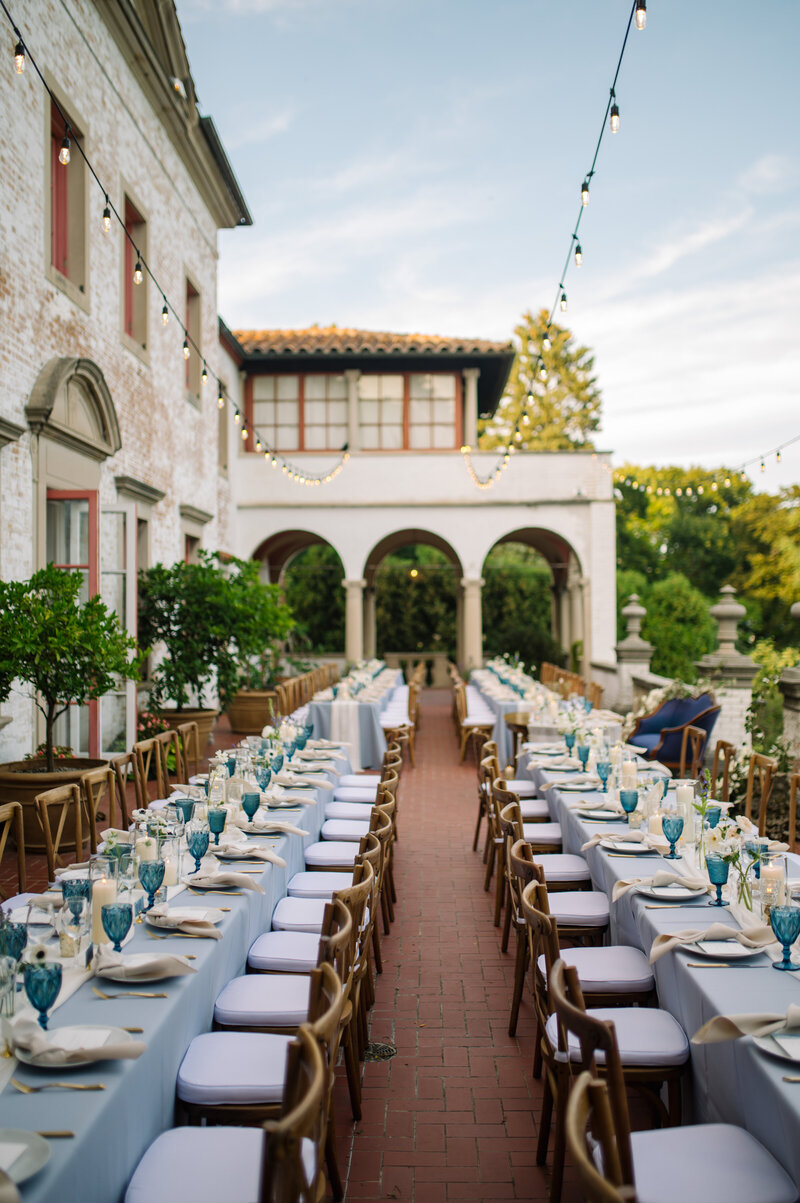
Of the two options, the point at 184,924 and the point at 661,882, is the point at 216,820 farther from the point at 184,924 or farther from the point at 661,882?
the point at 661,882

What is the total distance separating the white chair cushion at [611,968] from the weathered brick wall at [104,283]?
522cm

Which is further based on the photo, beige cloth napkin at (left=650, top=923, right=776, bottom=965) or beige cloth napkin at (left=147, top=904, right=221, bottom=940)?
beige cloth napkin at (left=147, top=904, right=221, bottom=940)

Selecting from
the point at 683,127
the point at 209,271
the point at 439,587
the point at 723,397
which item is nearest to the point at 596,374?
the point at 723,397

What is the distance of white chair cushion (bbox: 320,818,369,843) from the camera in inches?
238

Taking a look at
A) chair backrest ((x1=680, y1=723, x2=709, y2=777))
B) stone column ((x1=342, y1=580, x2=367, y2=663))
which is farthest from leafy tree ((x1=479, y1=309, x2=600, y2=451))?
chair backrest ((x1=680, y1=723, x2=709, y2=777))

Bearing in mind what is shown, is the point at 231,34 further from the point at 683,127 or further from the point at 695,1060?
the point at 695,1060

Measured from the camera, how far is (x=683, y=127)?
932 centimetres

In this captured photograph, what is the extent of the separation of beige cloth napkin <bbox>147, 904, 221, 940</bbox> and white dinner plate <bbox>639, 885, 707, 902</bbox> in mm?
1727

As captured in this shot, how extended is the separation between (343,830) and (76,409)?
16.6 ft

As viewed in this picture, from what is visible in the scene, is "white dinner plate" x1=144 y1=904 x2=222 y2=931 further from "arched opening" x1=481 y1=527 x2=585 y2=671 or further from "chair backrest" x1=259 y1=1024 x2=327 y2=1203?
"arched opening" x1=481 y1=527 x2=585 y2=671

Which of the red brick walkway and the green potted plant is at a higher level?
the green potted plant

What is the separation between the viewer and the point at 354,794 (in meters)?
7.37

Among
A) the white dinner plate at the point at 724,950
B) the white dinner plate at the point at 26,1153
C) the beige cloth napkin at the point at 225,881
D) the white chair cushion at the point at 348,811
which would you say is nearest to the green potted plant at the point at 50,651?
the white chair cushion at the point at 348,811

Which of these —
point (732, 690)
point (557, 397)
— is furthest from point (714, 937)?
point (557, 397)
